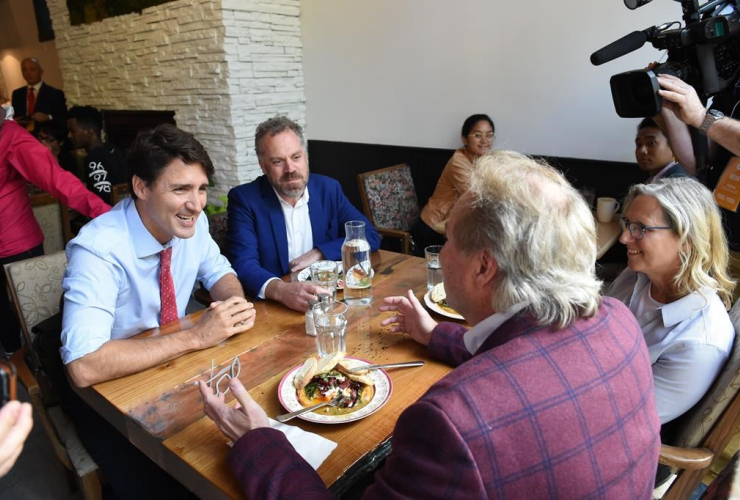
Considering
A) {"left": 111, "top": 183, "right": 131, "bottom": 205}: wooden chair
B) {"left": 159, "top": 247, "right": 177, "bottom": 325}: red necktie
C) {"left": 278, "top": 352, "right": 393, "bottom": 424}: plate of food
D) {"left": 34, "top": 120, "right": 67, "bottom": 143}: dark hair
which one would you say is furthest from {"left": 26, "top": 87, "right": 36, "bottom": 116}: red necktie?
{"left": 278, "top": 352, "right": 393, "bottom": 424}: plate of food

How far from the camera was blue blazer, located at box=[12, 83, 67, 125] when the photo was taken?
19.0ft

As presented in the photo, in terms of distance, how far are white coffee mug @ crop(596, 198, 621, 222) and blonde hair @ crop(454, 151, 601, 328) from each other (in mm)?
2079

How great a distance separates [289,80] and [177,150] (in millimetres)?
3294

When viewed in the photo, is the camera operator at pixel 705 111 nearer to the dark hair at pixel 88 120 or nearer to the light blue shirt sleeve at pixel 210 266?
the light blue shirt sleeve at pixel 210 266

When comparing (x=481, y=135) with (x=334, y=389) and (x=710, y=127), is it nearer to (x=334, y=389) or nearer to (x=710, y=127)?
(x=710, y=127)

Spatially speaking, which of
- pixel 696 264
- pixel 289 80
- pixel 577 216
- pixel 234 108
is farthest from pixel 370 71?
pixel 577 216

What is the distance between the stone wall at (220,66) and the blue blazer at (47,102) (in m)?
1.36

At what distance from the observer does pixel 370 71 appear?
4059mm

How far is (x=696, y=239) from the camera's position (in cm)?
128

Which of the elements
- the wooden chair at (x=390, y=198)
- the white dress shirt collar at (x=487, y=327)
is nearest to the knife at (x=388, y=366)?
the white dress shirt collar at (x=487, y=327)

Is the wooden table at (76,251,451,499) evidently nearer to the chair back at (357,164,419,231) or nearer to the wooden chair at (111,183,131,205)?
the chair back at (357,164,419,231)

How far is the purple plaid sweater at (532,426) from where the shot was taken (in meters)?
0.62

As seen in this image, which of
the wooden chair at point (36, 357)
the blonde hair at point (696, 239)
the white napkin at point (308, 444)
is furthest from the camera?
the wooden chair at point (36, 357)

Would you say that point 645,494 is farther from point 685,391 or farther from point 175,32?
point 175,32
